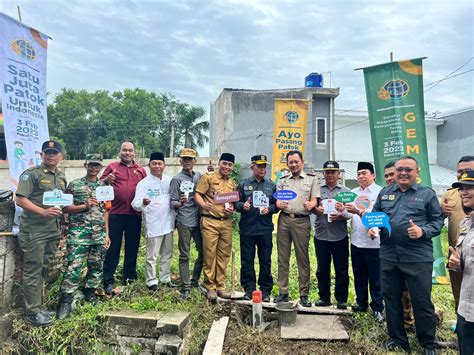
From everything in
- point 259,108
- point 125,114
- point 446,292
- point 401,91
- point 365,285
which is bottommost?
point 446,292

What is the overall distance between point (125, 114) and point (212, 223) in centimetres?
2916

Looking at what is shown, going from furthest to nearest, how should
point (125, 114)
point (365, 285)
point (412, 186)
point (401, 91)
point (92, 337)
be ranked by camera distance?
point (125, 114) < point (401, 91) < point (365, 285) < point (92, 337) < point (412, 186)

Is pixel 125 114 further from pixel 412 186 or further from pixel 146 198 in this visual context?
pixel 412 186

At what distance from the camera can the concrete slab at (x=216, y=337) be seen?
387cm

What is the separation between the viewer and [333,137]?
1719 cm

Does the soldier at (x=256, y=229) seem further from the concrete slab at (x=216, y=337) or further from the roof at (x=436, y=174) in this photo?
the roof at (x=436, y=174)

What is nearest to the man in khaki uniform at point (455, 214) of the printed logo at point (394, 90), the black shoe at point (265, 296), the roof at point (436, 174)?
the printed logo at point (394, 90)

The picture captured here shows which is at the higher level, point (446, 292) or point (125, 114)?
point (125, 114)

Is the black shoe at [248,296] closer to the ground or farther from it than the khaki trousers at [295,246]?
closer to the ground

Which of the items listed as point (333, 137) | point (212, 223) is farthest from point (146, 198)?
point (333, 137)

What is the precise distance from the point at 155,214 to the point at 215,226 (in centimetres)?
87

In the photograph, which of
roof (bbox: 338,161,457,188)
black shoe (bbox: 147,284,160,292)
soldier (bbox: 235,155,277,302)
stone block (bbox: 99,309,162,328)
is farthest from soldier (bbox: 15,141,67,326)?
roof (bbox: 338,161,457,188)

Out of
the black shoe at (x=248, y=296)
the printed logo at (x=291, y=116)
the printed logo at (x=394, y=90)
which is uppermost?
the printed logo at (x=291, y=116)

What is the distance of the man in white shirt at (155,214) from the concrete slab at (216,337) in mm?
1096
